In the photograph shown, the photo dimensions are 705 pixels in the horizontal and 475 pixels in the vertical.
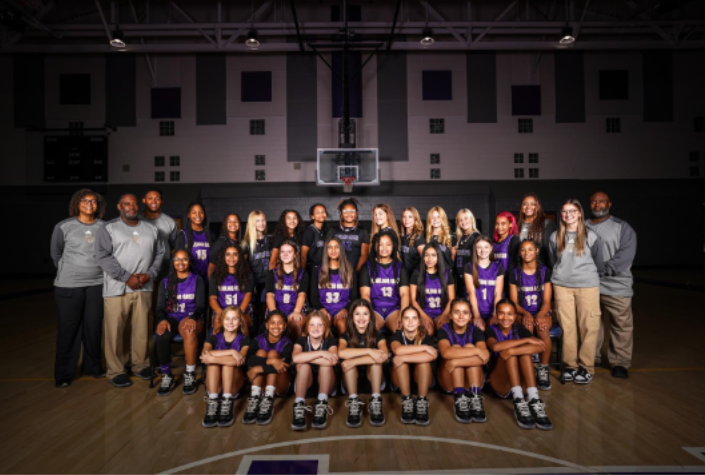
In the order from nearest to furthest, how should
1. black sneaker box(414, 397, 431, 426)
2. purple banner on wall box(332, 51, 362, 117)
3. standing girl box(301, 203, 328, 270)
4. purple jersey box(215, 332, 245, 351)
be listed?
black sneaker box(414, 397, 431, 426) < purple jersey box(215, 332, 245, 351) < standing girl box(301, 203, 328, 270) < purple banner on wall box(332, 51, 362, 117)

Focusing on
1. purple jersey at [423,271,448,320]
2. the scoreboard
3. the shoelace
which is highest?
the scoreboard

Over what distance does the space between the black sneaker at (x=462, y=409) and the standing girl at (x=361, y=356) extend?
1.87 feet

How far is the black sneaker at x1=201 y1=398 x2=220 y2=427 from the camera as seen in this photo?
3.26m

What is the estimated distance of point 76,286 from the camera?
419cm

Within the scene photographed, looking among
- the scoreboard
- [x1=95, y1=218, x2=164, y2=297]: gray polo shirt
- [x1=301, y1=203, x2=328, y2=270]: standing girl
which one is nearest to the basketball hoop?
the scoreboard

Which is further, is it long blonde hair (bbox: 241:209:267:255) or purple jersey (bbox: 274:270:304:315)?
long blonde hair (bbox: 241:209:267:255)

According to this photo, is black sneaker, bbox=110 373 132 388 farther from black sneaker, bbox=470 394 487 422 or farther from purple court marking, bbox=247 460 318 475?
black sneaker, bbox=470 394 487 422

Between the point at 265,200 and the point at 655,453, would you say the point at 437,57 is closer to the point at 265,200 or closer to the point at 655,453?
the point at 265,200

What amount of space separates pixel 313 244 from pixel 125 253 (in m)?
1.87

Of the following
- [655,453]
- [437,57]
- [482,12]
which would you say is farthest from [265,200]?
[655,453]

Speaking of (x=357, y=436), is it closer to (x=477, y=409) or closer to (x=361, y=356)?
(x=361, y=356)

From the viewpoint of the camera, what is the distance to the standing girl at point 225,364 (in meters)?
3.31

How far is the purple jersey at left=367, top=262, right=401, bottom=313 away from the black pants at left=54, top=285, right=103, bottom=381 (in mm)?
2656

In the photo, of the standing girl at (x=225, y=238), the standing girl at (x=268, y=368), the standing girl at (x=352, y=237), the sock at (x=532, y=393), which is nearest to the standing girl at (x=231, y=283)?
the standing girl at (x=225, y=238)
